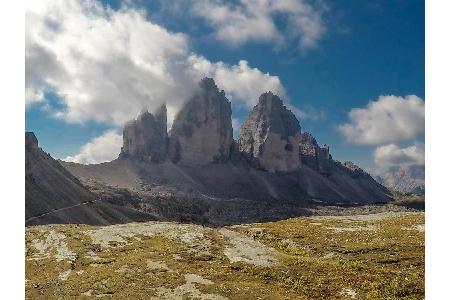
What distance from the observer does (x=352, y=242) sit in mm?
47375

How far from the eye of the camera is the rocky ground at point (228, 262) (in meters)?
31.6

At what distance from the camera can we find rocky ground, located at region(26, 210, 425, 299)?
104 feet

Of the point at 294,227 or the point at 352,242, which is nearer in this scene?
the point at 352,242

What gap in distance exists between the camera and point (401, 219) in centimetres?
5941

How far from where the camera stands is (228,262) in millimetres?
38719
